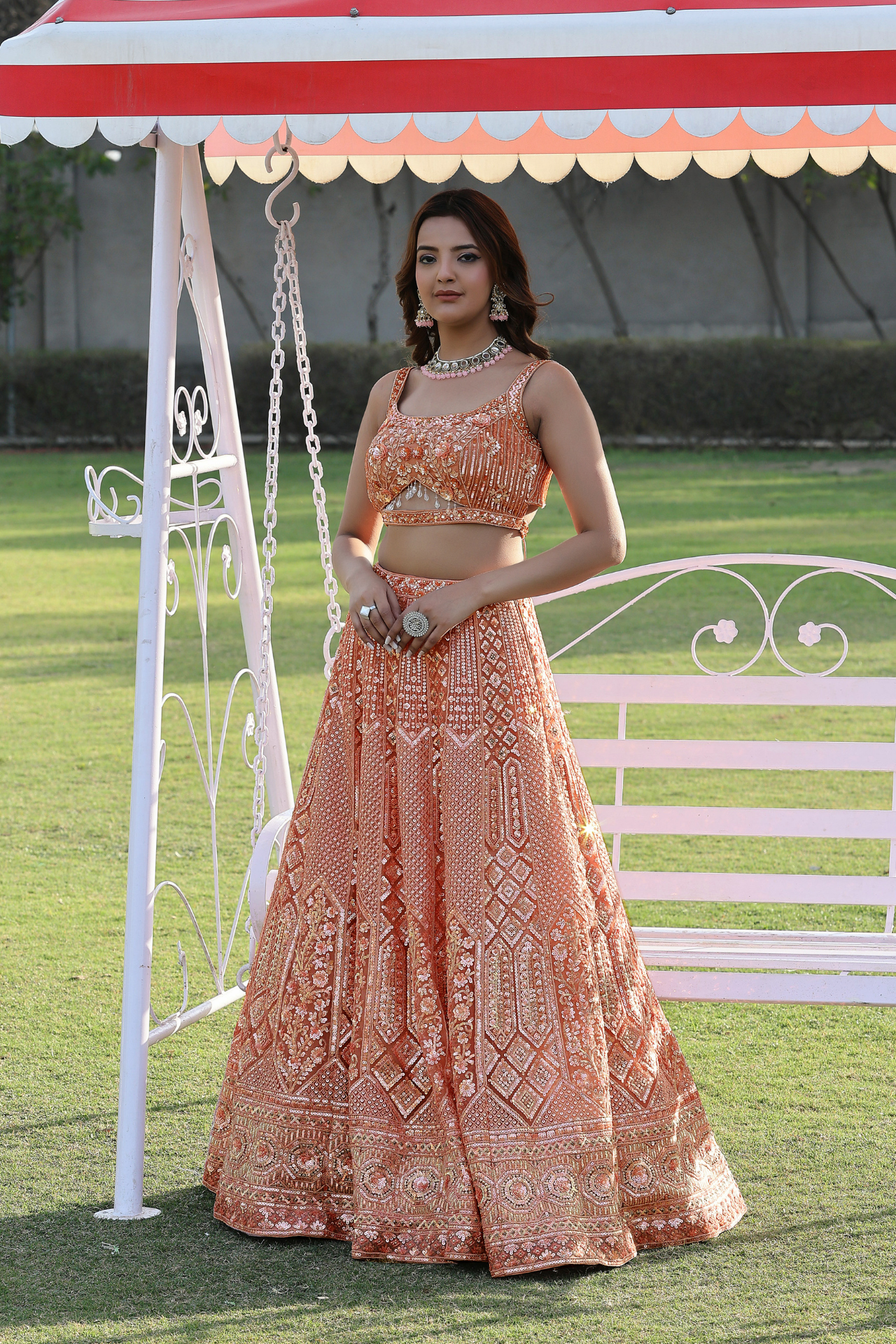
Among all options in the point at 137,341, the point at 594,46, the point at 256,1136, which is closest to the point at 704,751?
the point at 256,1136

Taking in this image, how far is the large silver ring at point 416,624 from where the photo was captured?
317 cm

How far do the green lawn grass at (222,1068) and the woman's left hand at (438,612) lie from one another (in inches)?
47.5

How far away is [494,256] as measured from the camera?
3.24m

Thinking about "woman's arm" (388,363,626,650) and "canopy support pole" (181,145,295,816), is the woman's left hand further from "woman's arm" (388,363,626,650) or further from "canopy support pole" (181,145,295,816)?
"canopy support pole" (181,145,295,816)

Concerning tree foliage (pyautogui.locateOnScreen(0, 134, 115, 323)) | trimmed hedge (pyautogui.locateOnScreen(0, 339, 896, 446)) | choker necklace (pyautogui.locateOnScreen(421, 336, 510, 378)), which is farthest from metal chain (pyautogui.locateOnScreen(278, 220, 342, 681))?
tree foliage (pyautogui.locateOnScreen(0, 134, 115, 323))

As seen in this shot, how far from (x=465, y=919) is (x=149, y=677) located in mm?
853

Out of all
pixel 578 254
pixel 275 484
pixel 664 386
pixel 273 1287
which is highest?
pixel 578 254

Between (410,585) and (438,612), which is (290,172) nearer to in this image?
(410,585)

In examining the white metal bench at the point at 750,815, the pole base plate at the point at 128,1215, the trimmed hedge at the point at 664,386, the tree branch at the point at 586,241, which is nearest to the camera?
the pole base plate at the point at 128,1215

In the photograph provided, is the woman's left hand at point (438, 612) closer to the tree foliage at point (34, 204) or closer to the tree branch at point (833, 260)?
the tree foliage at point (34, 204)

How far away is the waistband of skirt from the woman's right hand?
3 cm

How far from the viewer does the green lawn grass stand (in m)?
2.93

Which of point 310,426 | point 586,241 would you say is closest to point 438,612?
point 310,426

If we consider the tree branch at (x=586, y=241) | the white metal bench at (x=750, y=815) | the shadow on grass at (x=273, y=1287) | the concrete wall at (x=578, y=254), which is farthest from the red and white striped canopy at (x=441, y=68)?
the tree branch at (x=586, y=241)
